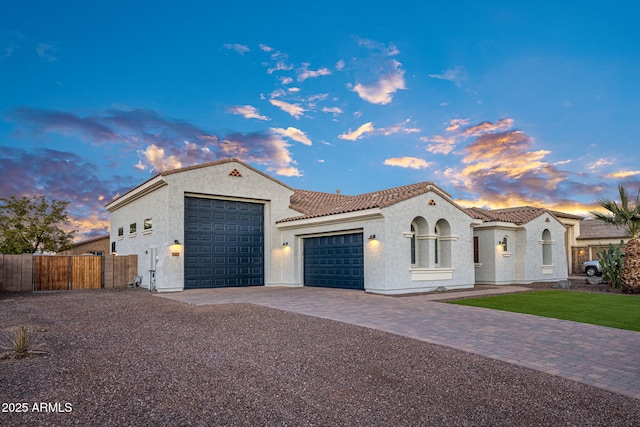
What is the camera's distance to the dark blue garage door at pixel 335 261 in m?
16.8

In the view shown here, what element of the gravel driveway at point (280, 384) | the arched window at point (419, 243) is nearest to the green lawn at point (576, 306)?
the arched window at point (419, 243)

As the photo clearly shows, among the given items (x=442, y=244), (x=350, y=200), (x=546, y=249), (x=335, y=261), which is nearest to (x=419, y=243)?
(x=442, y=244)

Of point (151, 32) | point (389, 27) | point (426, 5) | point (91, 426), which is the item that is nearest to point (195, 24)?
point (151, 32)

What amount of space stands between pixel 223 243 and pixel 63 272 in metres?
7.53

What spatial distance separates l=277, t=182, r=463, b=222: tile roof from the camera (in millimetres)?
16375

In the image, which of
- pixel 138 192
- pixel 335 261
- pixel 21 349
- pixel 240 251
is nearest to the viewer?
pixel 21 349

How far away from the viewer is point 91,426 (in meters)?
3.71

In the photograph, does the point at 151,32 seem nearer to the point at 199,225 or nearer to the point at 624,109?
the point at 199,225

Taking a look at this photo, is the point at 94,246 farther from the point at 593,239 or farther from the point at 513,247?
the point at 593,239

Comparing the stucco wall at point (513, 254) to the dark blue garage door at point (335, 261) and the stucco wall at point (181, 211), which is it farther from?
the stucco wall at point (181, 211)

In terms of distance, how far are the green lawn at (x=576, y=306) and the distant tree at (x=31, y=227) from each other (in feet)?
96.7

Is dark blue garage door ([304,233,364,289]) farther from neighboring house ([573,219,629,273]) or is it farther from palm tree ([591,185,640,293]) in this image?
neighboring house ([573,219,629,273])

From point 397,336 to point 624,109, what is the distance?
1401 cm

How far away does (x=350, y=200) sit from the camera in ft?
69.7
